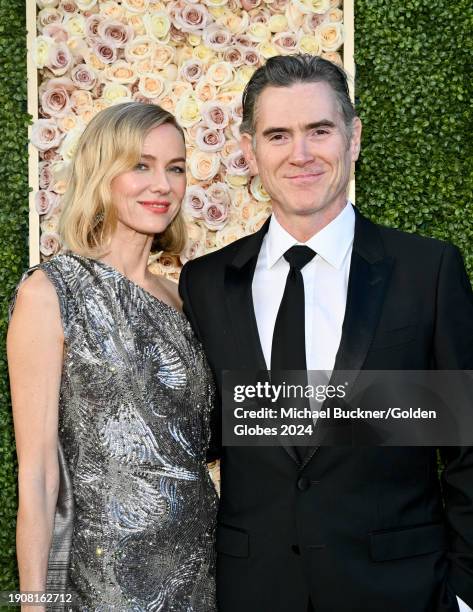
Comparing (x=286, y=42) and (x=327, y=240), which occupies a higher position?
(x=286, y=42)

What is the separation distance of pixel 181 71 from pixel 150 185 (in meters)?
1.29

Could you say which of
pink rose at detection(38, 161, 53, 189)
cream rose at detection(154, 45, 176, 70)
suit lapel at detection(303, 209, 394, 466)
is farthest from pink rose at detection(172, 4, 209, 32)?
suit lapel at detection(303, 209, 394, 466)

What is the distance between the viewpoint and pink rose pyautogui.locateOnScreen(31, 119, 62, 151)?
11.7 ft

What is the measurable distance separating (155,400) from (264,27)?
1.95m

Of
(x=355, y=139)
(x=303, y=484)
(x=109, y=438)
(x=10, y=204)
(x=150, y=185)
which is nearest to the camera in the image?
(x=303, y=484)

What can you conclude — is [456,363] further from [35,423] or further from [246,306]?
[35,423]

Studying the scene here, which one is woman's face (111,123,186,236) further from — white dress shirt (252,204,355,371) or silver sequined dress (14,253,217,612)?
white dress shirt (252,204,355,371)

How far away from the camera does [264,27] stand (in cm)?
362

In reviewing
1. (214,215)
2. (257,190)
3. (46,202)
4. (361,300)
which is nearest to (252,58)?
(257,190)

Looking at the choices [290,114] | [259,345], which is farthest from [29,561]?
[290,114]

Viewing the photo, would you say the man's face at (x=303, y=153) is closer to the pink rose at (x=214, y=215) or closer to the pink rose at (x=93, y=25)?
the pink rose at (x=214, y=215)

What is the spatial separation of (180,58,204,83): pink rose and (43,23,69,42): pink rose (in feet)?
1.65

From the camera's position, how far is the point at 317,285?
2238mm

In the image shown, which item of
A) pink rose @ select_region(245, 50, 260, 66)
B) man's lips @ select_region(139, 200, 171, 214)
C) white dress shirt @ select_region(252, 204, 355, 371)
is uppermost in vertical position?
pink rose @ select_region(245, 50, 260, 66)
